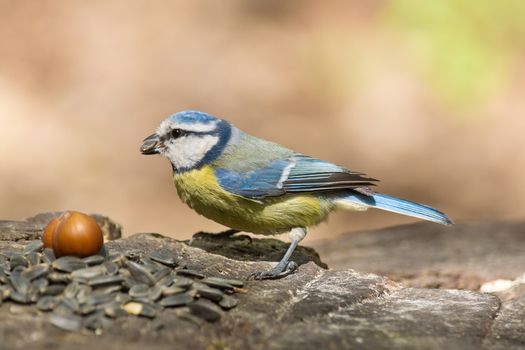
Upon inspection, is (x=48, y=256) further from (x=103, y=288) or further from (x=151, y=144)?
(x=151, y=144)

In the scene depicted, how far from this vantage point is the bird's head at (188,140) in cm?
425

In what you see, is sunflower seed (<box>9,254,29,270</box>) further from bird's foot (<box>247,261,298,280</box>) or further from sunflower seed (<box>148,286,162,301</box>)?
bird's foot (<box>247,261,298,280</box>)

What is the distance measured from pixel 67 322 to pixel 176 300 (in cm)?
44

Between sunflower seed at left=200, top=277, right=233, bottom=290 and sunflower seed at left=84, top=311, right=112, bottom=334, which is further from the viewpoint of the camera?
sunflower seed at left=200, top=277, right=233, bottom=290

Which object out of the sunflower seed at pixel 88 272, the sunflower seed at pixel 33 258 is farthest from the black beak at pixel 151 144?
the sunflower seed at pixel 88 272

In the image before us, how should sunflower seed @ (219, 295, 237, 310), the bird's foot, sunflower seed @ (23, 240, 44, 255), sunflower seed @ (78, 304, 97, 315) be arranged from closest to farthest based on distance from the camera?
sunflower seed @ (78, 304, 97, 315) → sunflower seed @ (219, 295, 237, 310) → sunflower seed @ (23, 240, 44, 255) → the bird's foot

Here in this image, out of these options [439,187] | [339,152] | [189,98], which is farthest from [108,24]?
[439,187]

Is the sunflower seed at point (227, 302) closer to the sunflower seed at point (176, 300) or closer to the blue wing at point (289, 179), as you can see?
the sunflower seed at point (176, 300)

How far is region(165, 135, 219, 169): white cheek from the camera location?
4246 millimetres

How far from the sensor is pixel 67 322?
276 centimetres

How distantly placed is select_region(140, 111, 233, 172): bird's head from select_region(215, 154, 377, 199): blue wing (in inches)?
6.3

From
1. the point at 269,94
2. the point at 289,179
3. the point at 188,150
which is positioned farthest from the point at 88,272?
the point at 269,94

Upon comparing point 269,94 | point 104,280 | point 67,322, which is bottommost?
point 67,322

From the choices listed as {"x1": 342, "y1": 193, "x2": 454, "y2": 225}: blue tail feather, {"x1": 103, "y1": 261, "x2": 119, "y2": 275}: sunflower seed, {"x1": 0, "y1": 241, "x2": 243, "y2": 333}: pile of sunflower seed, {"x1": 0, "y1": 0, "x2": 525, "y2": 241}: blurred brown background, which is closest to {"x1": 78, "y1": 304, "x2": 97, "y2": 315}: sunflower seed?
{"x1": 0, "y1": 241, "x2": 243, "y2": 333}: pile of sunflower seed
